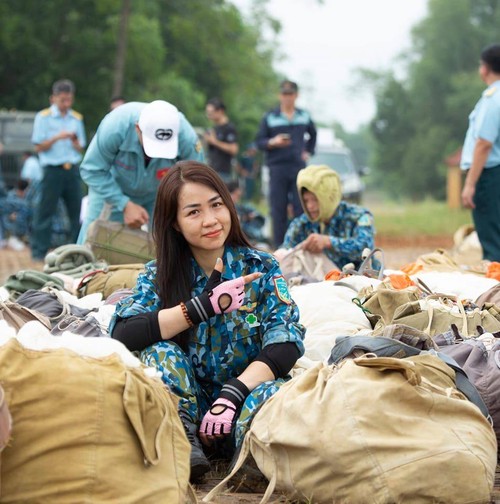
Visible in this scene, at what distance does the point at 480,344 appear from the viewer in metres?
4.91

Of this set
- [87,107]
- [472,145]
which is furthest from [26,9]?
[472,145]

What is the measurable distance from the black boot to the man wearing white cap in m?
3.19

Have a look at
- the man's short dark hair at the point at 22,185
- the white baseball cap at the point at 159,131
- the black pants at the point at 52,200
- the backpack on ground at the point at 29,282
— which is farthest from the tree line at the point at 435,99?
the backpack on ground at the point at 29,282

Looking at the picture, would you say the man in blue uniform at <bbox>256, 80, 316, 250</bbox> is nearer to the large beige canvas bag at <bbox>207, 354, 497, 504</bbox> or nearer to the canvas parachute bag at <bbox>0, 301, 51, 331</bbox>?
the canvas parachute bag at <bbox>0, 301, 51, 331</bbox>

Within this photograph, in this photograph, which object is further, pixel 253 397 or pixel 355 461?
pixel 253 397

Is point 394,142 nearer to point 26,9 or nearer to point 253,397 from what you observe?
point 26,9

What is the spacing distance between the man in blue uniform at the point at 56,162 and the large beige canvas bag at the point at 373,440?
33.9 ft

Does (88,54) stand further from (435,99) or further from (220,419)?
(435,99)

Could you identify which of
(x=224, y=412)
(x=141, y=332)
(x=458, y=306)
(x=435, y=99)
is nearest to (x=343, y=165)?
(x=458, y=306)

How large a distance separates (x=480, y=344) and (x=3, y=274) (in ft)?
31.2

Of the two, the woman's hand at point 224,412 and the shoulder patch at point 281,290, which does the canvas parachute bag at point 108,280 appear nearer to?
the shoulder patch at point 281,290

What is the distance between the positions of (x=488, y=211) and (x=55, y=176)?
21.8 ft

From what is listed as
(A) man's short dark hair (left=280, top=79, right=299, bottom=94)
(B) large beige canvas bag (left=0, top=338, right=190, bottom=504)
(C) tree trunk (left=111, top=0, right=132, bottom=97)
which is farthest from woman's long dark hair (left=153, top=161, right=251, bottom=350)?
(C) tree trunk (left=111, top=0, right=132, bottom=97)

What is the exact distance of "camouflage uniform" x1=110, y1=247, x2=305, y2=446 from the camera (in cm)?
457
